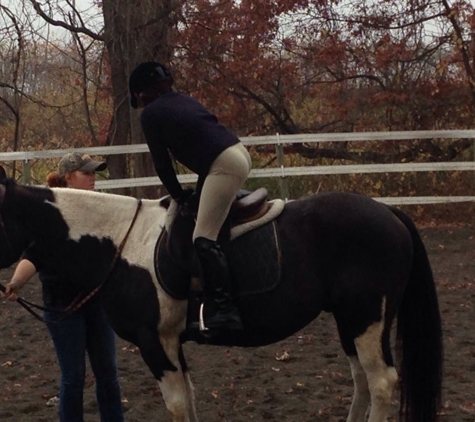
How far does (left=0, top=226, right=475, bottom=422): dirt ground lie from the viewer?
17.3 feet

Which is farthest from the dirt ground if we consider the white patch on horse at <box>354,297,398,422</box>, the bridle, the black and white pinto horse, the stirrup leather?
the bridle

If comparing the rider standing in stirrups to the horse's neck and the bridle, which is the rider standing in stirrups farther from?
the bridle

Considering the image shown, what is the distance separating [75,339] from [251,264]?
1109 millimetres

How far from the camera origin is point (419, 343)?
15.1ft

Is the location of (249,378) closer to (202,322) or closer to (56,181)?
(202,322)

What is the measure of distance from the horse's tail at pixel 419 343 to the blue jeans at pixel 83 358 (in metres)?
1.68

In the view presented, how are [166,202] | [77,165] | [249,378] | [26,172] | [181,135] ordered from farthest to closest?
[26,172] → [249,378] → [77,165] → [166,202] → [181,135]

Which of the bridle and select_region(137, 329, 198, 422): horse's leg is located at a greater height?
the bridle

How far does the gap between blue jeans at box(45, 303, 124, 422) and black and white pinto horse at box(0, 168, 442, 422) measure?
10.1 inches

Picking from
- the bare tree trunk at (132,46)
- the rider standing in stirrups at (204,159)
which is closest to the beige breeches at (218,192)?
the rider standing in stirrups at (204,159)

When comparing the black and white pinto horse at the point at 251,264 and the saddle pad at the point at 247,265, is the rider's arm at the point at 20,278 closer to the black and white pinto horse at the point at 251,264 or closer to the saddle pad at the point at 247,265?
the black and white pinto horse at the point at 251,264

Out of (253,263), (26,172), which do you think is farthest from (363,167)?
(253,263)

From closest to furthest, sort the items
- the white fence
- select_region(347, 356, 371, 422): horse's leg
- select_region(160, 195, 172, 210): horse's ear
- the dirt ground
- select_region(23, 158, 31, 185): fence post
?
1. select_region(160, 195, 172, 210): horse's ear
2. select_region(347, 356, 371, 422): horse's leg
3. the dirt ground
4. select_region(23, 158, 31, 185): fence post
5. the white fence

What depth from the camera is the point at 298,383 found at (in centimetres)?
581
